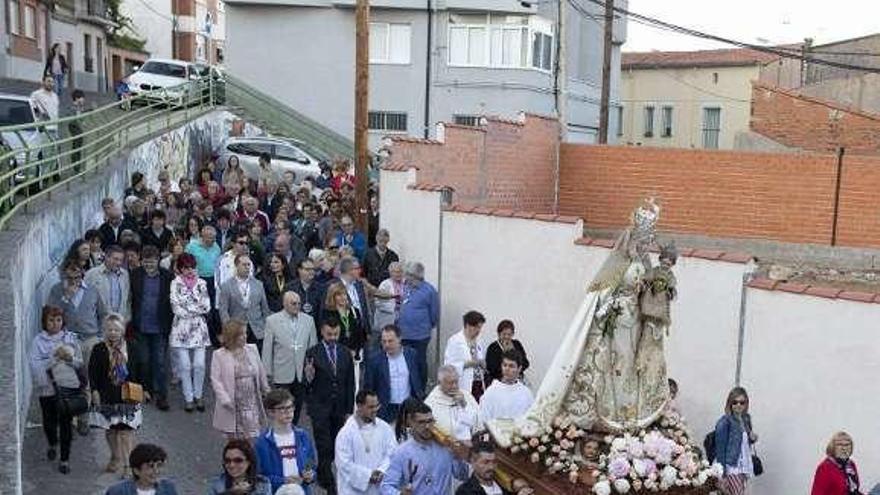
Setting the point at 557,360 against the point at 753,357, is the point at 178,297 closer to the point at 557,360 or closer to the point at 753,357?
the point at 557,360

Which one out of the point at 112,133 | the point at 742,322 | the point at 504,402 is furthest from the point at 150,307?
the point at 112,133

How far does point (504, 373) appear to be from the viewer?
8930mm

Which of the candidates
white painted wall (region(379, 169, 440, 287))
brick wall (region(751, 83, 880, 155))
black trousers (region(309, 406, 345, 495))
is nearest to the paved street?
black trousers (region(309, 406, 345, 495))

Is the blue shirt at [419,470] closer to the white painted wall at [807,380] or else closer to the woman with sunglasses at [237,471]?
the woman with sunglasses at [237,471]

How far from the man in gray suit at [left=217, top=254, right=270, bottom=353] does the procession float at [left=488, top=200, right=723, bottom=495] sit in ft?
12.4

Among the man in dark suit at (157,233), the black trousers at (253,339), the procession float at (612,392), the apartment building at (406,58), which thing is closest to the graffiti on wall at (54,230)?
the man in dark suit at (157,233)

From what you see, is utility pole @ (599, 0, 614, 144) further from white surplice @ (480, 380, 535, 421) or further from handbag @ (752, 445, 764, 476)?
white surplice @ (480, 380, 535, 421)

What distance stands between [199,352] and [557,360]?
4192 millimetres

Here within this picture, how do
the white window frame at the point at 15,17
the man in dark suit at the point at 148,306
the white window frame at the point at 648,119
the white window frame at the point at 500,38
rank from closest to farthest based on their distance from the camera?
the man in dark suit at the point at 148,306 < the white window frame at the point at 500,38 < the white window frame at the point at 15,17 < the white window frame at the point at 648,119

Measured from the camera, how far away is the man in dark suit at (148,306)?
34.5 ft

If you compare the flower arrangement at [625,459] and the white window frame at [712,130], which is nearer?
the flower arrangement at [625,459]

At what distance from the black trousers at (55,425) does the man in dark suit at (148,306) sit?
1646 mm

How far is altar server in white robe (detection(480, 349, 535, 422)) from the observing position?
8844 mm

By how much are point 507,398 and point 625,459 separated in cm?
142
